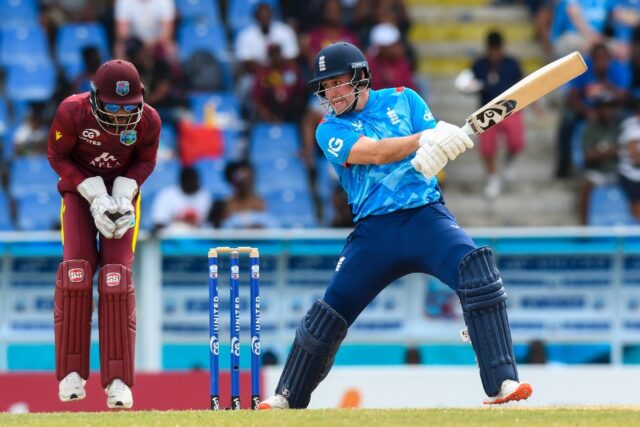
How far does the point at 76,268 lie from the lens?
309 inches

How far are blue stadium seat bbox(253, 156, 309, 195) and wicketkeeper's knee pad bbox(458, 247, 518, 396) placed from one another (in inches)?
231

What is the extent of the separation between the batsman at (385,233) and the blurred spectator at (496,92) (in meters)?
6.03

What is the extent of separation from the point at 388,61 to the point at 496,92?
1053mm

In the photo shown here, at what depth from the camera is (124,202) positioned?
7.88 metres

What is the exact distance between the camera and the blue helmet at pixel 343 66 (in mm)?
7625

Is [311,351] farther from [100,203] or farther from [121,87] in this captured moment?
[121,87]

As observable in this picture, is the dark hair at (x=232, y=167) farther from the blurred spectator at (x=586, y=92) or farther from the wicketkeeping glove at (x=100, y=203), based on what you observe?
the wicketkeeping glove at (x=100, y=203)

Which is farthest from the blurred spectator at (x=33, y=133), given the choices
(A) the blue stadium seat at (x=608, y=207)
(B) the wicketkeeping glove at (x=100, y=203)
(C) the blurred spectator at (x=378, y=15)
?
(B) the wicketkeeping glove at (x=100, y=203)

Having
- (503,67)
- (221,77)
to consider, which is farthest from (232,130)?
(503,67)

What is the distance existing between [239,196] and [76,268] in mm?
4878

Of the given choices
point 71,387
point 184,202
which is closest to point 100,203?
point 71,387

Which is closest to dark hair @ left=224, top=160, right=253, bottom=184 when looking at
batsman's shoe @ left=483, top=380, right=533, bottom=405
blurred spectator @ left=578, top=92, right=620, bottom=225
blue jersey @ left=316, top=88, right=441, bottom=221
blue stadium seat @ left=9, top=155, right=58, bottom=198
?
blue stadium seat @ left=9, top=155, right=58, bottom=198

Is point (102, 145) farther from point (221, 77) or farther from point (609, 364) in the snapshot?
point (221, 77)

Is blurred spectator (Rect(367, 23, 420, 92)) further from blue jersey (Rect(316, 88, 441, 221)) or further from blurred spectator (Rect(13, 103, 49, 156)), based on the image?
blue jersey (Rect(316, 88, 441, 221))
